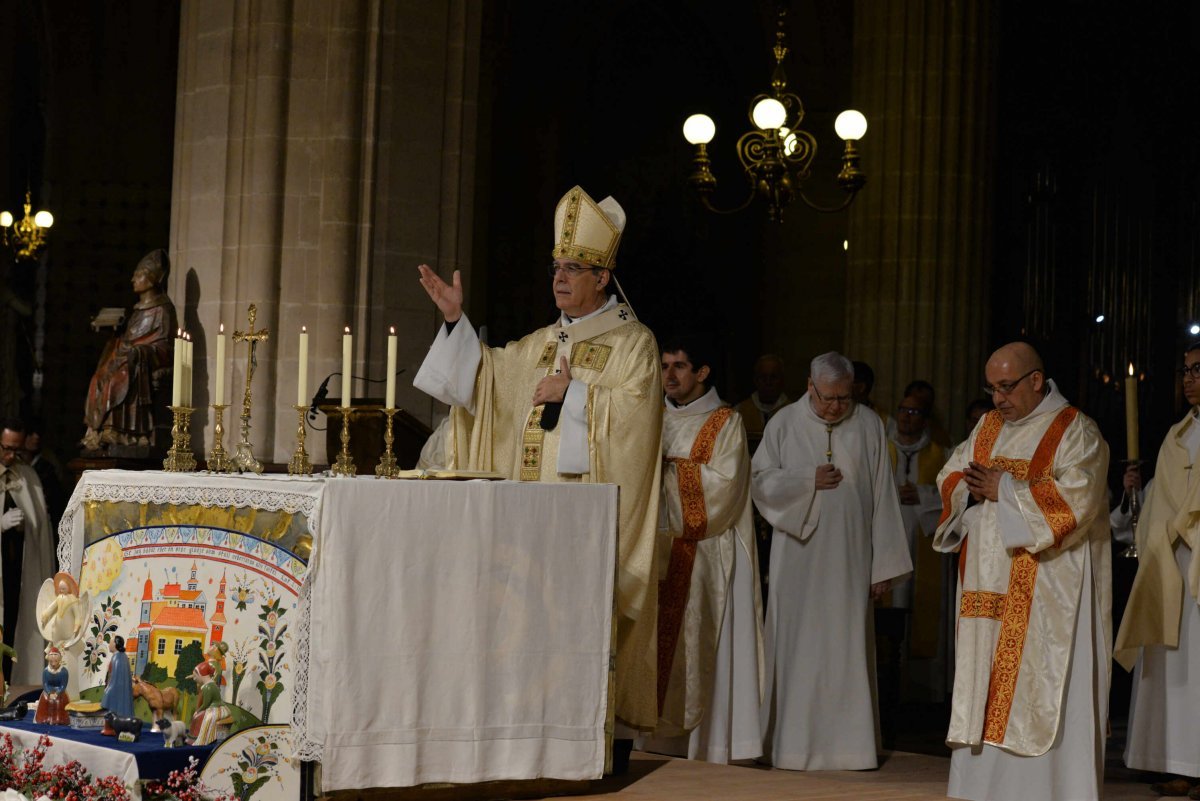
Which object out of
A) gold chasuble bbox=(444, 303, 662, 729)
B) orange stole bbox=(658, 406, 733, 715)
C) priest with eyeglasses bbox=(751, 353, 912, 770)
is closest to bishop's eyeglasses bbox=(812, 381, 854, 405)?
priest with eyeglasses bbox=(751, 353, 912, 770)

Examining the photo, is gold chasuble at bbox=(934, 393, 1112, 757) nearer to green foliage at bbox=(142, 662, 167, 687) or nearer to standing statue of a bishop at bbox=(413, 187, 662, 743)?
standing statue of a bishop at bbox=(413, 187, 662, 743)

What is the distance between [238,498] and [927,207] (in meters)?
8.66

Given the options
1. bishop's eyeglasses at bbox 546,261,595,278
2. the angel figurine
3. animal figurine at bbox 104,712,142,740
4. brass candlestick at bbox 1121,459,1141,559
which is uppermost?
bishop's eyeglasses at bbox 546,261,595,278

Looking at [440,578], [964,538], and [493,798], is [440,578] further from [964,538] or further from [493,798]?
[964,538]

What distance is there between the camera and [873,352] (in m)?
13.1

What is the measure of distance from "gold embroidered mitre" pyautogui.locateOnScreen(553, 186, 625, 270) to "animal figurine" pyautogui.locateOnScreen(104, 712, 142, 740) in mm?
2092

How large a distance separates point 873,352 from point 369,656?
852cm

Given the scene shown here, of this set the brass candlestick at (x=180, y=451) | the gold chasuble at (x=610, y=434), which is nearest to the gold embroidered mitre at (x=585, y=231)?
the gold chasuble at (x=610, y=434)

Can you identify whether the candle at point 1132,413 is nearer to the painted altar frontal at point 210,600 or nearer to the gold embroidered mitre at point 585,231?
the gold embroidered mitre at point 585,231

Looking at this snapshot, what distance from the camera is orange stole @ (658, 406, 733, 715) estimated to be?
7250 mm

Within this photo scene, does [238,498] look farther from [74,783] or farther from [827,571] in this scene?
[827,571]

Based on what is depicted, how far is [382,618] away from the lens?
5074mm

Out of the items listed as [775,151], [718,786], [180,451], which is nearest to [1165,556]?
[718,786]

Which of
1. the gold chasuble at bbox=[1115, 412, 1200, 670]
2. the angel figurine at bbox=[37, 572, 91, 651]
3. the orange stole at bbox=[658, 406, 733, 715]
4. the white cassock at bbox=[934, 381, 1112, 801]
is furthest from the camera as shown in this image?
the gold chasuble at bbox=[1115, 412, 1200, 670]
